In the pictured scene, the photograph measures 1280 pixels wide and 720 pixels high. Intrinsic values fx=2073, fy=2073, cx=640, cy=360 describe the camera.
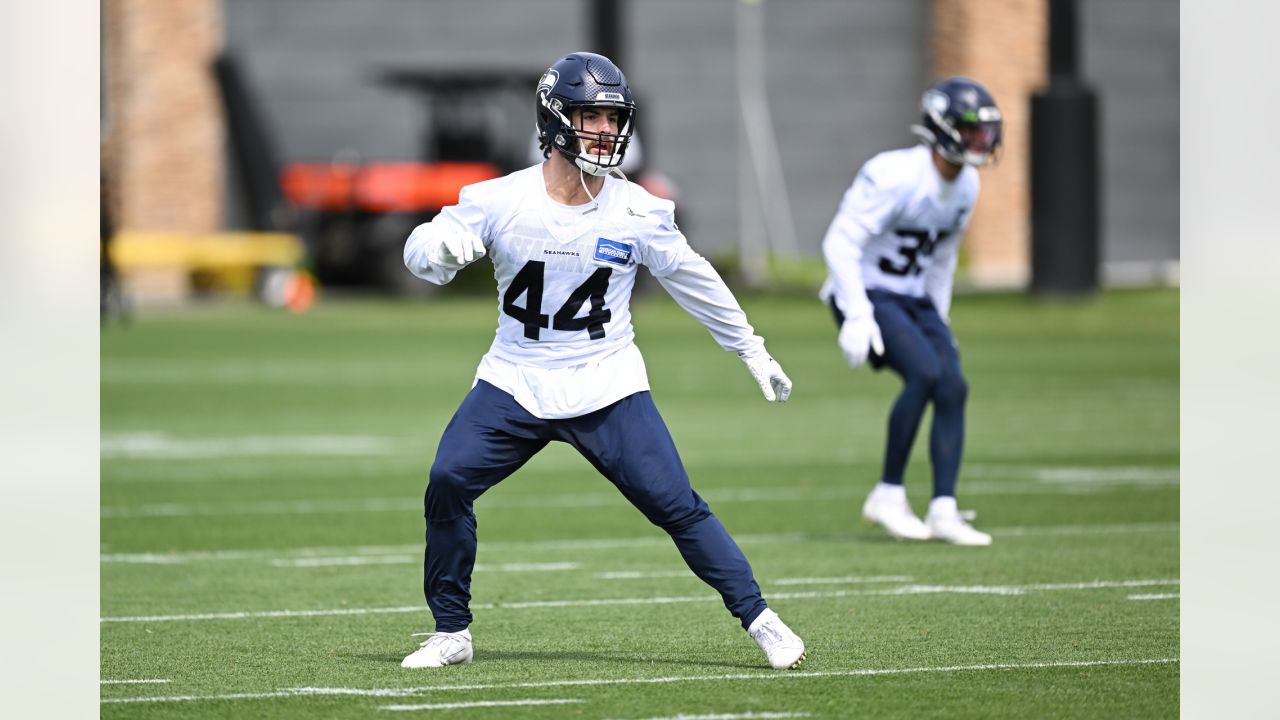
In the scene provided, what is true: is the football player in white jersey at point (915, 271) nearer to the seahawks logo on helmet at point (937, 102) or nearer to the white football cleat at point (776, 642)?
the seahawks logo on helmet at point (937, 102)

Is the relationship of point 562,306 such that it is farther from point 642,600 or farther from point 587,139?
point 642,600

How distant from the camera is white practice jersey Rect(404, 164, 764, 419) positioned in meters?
6.58

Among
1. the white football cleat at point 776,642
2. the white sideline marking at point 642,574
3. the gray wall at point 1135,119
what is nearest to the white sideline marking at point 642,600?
the white sideline marking at point 642,574

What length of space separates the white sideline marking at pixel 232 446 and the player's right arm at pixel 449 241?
8126 millimetres

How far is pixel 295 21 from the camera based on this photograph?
39.1 m

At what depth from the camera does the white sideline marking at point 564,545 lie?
31.8 feet

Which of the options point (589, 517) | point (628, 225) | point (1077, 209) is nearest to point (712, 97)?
point (1077, 209)

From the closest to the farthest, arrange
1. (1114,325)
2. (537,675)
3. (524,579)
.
Answer: (537,675)
(524,579)
(1114,325)

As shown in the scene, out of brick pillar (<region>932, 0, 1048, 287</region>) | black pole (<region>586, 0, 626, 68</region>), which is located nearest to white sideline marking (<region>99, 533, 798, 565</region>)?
black pole (<region>586, 0, 626, 68</region>)

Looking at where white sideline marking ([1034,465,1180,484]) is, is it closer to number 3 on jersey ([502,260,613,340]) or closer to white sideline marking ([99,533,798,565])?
white sideline marking ([99,533,798,565])

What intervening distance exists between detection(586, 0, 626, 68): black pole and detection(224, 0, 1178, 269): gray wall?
386 inches
